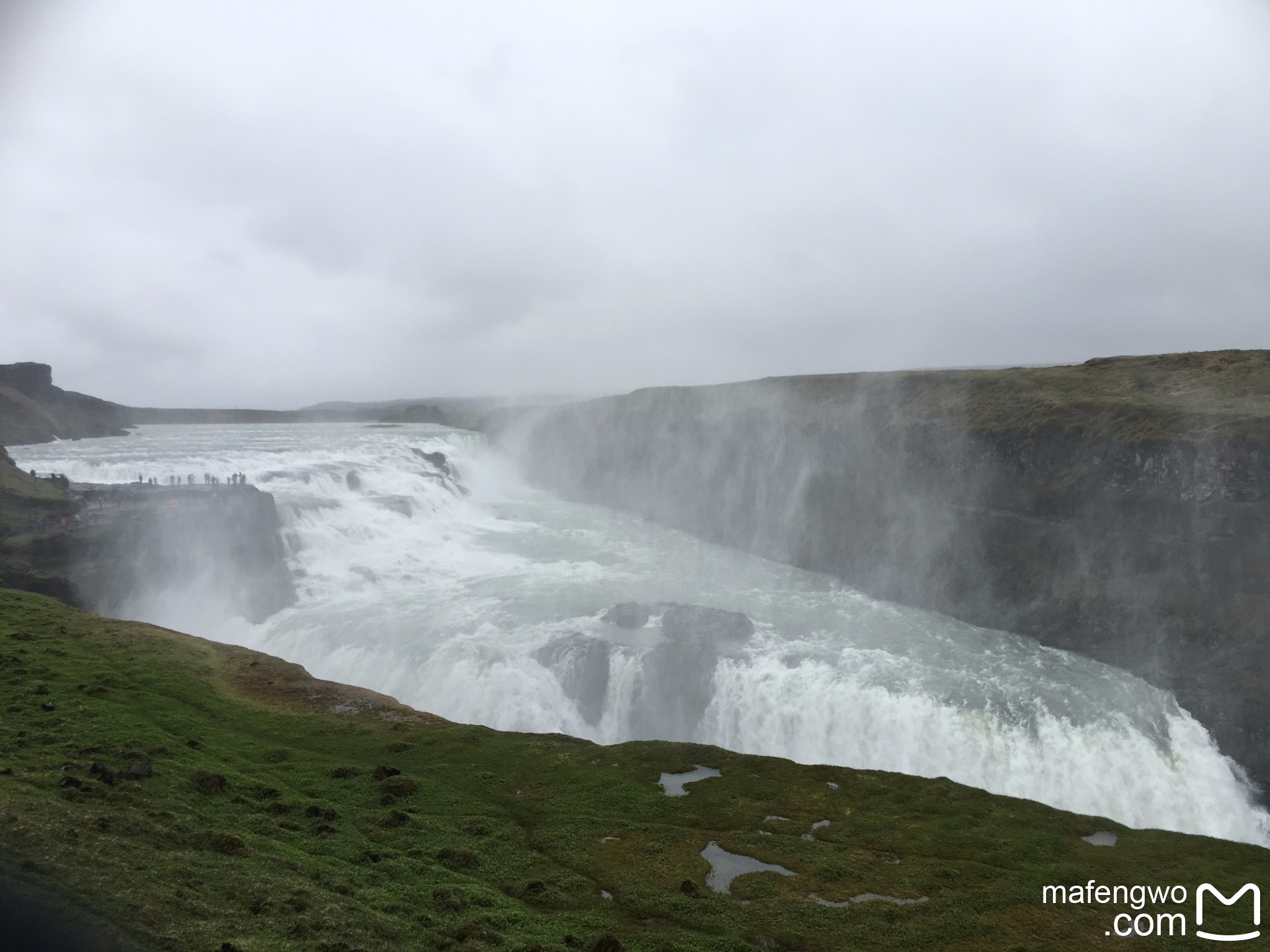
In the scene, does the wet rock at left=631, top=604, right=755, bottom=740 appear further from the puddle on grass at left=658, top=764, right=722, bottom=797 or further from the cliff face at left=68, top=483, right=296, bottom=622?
the cliff face at left=68, top=483, right=296, bottom=622

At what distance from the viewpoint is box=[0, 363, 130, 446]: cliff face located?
67.6 m

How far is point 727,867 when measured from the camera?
11.9 meters

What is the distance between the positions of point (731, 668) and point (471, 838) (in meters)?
15.5

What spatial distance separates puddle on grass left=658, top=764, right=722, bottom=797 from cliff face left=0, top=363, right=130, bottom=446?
233 ft

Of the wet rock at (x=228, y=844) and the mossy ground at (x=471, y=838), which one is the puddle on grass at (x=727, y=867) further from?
the wet rock at (x=228, y=844)

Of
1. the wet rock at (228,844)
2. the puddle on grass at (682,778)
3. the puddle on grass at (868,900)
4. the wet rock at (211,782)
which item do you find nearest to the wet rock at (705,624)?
the puddle on grass at (682,778)

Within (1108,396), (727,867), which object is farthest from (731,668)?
(1108,396)

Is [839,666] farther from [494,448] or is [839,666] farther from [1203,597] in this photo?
[494,448]

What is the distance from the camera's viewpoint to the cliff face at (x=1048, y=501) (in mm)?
27953

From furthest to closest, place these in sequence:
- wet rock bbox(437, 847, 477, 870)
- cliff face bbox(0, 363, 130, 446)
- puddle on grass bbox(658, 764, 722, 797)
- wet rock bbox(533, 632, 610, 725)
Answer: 1. cliff face bbox(0, 363, 130, 446)
2. wet rock bbox(533, 632, 610, 725)
3. puddle on grass bbox(658, 764, 722, 797)
4. wet rock bbox(437, 847, 477, 870)

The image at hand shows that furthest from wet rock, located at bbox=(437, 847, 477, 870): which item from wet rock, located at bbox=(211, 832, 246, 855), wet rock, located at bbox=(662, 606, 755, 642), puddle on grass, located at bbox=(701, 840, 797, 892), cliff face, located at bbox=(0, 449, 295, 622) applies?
cliff face, located at bbox=(0, 449, 295, 622)

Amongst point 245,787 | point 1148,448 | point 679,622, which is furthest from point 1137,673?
point 245,787

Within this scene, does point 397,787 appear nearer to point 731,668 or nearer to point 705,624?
point 731,668

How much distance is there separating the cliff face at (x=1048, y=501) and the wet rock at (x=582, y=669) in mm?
19415
